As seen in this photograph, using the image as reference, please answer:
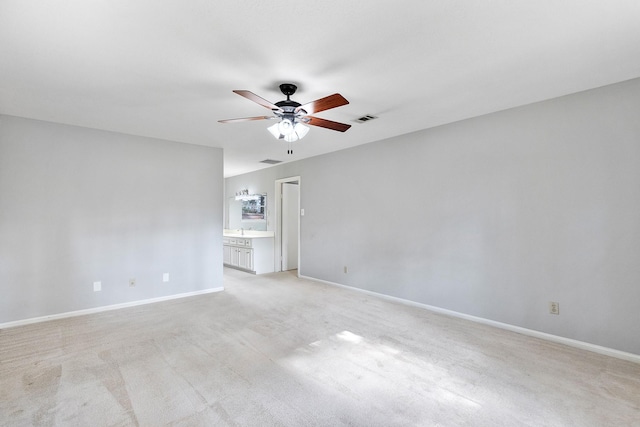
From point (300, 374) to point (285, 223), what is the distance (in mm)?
4652

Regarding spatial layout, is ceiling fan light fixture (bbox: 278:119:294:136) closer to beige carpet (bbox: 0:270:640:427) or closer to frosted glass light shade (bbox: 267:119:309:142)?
frosted glass light shade (bbox: 267:119:309:142)

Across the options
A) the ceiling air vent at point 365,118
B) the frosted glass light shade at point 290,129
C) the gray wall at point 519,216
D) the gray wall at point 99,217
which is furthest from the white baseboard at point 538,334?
the gray wall at point 99,217

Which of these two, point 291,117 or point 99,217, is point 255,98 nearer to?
point 291,117

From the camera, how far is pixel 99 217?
4.17 metres

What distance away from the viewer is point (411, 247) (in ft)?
14.4

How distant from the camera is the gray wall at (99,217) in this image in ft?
11.9

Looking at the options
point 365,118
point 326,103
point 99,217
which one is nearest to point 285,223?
point 99,217

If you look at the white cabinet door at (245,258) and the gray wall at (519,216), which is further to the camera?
the white cabinet door at (245,258)

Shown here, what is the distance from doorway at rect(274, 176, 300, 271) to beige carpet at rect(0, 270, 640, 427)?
3.14 metres

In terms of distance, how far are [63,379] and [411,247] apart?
3891 millimetres

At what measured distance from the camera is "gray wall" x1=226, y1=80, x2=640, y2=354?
9.12ft

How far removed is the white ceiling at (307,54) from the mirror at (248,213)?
155 inches

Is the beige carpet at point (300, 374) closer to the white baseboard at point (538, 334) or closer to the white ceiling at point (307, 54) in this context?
the white baseboard at point (538, 334)

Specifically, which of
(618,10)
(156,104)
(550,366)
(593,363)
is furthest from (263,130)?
(593,363)
